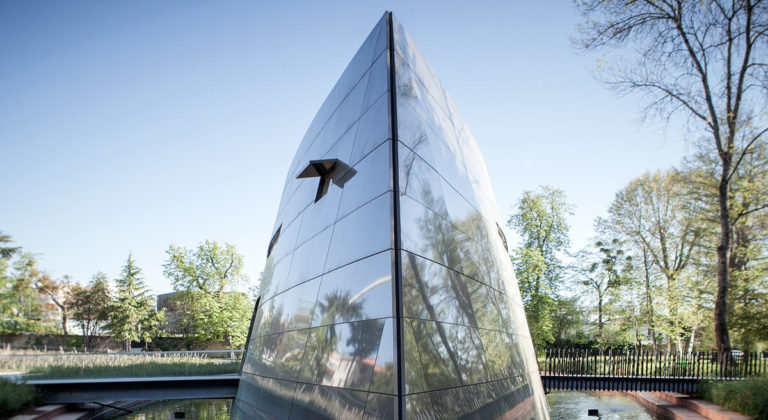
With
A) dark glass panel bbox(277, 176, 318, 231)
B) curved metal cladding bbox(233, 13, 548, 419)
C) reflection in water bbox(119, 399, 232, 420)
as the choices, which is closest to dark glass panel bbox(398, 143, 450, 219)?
curved metal cladding bbox(233, 13, 548, 419)

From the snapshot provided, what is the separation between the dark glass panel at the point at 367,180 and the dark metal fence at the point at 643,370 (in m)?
14.7

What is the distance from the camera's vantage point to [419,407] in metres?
4.15

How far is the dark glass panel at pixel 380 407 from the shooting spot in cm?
401

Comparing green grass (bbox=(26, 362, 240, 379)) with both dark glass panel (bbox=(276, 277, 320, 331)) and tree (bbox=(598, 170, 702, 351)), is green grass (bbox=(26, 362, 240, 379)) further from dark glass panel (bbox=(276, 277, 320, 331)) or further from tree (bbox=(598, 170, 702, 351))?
tree (bbox=(598, 170, 702, 351))

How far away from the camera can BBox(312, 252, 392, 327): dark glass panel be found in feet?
15.4

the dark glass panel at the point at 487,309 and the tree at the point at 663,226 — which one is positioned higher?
the tree at the point at 663,226

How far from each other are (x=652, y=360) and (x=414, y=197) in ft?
56.5

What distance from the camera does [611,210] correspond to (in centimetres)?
3338

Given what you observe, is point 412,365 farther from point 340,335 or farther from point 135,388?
point 135,388

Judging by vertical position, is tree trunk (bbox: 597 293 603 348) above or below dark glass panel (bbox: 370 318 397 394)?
below

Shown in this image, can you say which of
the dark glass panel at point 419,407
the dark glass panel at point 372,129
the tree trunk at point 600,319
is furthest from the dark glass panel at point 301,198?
the tree trunk at point 600,319

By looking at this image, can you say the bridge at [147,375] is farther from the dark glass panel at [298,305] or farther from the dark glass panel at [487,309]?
the dark glass panel at [487,309]

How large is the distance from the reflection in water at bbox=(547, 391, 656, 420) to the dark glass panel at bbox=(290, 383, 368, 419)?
1155cm

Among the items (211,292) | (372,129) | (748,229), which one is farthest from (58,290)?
(748,229)
